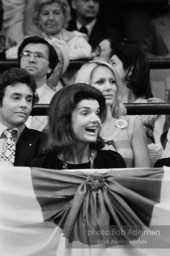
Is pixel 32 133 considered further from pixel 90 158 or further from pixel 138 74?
pixel 138 74

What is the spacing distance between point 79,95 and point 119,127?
0.75 meters

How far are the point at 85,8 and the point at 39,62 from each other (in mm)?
1477

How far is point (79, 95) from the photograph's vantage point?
4.98 metres

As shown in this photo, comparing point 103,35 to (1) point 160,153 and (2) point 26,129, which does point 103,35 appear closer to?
(1) point 160,153

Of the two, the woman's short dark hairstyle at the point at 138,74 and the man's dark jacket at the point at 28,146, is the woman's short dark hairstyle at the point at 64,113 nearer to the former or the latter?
the man's dark jacket at the point at 28,146

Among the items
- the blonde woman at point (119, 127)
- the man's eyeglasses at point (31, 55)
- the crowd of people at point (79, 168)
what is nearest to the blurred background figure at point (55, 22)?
the man's eyeglasses at point (31, 55)

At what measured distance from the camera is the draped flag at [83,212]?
4453 millimetres

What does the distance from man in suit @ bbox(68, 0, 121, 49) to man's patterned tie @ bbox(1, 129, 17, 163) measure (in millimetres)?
2670

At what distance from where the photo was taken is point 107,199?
4512 millimetres

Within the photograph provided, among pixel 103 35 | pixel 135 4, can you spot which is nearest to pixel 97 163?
pixel 103 35

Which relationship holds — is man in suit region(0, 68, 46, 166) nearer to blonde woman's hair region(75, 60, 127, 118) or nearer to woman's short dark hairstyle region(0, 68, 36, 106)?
woman's short dark hairstyle region(0, 68, 36, 106)

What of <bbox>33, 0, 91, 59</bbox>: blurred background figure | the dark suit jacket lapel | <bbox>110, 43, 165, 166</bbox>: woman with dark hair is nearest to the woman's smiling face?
the dark suit jacket lapel

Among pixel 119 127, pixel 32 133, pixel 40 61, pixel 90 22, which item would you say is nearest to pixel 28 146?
pixel 32 133

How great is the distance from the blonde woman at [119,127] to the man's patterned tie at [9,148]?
0.58 m
